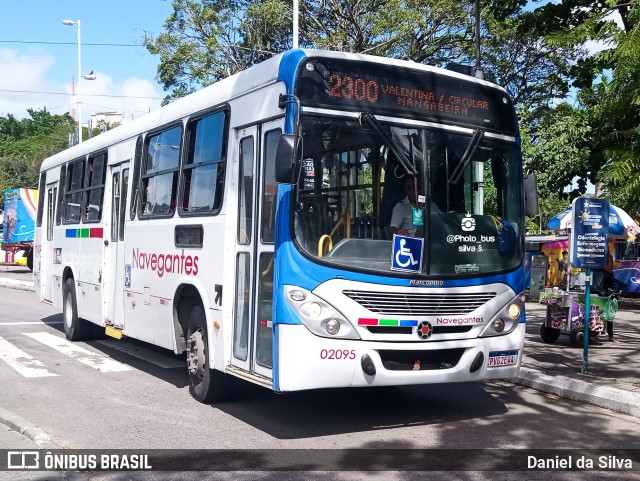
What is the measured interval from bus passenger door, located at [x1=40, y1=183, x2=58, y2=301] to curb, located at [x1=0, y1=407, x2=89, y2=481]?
291 inches

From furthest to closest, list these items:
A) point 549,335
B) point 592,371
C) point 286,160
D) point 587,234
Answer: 1. point 549,335
2. point 592,371
3. point 587,234
4. point 286,160

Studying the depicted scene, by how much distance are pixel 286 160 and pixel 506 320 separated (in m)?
2.82

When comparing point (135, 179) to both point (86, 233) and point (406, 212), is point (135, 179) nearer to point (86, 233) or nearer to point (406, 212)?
point (86, 233)

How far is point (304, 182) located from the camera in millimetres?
6633

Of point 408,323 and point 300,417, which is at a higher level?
point 408,323

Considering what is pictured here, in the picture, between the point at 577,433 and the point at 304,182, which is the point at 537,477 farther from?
the point at 304,182

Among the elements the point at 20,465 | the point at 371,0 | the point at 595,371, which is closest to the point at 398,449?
the point at 20,465

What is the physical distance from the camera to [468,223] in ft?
23.7

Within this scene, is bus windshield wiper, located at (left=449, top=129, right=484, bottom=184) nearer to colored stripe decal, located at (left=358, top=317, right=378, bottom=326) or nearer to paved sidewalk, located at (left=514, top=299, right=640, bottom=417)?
colored stripe decal, located at (left=358, top=317, right=378, bottom=326)

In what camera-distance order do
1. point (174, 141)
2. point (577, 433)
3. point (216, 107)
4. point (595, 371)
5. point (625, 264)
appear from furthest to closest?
point (625, 264), point (595, 371), point (174, 141), point (216, 107), point (577, 433)

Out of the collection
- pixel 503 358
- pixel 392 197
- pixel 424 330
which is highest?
pixel 392 197

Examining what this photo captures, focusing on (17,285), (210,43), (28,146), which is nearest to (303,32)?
(210,43)

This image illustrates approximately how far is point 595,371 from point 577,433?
3.06 meters

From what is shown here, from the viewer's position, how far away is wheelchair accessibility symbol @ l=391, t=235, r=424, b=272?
681 centimetres
